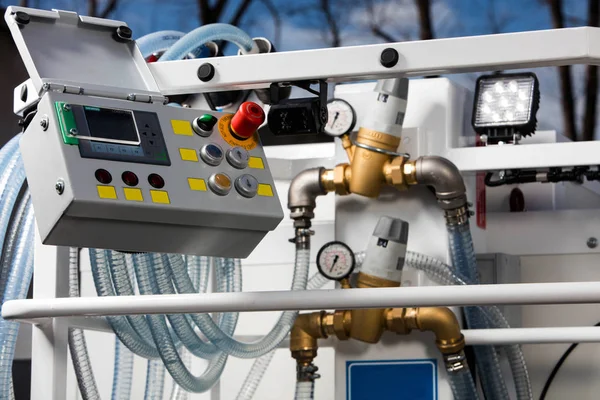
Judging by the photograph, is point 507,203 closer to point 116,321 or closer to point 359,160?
point 359,160

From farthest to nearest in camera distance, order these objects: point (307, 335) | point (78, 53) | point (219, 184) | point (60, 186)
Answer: point (307, 335), point (78, 53), point (219, 184), point (60, 186)

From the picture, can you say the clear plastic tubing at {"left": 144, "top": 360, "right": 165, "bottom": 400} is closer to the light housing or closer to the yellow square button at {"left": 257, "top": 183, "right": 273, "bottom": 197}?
the yellow square button at {"left": 257, "top": 183, "right": 273, "bottom": 197}

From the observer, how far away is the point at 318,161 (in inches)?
92.7

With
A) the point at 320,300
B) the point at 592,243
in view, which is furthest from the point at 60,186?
the point at 592,243

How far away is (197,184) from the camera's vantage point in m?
1.45

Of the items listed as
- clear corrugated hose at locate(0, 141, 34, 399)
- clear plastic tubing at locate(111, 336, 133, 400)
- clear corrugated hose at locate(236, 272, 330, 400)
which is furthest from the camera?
clear corrugated hose at locate(236, 272, 330, 400)

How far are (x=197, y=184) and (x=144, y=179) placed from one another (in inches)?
2.9

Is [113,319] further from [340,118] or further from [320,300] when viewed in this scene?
[340,118]

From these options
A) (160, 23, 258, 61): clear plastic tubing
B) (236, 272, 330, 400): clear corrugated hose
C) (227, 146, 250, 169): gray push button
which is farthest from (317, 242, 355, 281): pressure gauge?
(227, 146, 250, 169): gray push button

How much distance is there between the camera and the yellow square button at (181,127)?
4.89 feet

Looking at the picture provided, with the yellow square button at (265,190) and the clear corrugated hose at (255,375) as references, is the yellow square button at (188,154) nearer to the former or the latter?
the yellow square button at (265,190)

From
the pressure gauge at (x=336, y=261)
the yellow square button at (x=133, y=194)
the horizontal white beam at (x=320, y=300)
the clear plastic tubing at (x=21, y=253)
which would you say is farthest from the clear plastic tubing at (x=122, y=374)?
the yellow square button at (x=133, y=194)

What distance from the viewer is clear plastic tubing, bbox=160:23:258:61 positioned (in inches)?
72.7

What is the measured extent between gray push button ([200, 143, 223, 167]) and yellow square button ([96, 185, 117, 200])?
152 millimetres
